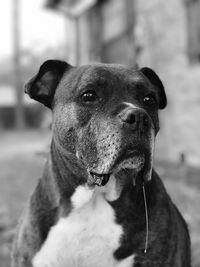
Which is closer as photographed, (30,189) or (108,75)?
(108,75)

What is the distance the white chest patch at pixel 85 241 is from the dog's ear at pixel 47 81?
703 mm

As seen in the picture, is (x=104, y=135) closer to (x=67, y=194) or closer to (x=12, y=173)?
(x=67, y=194)

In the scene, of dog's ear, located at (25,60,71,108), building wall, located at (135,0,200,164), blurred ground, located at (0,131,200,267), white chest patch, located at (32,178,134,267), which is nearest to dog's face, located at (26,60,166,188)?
dog's ear, located at (25,60,71,108)

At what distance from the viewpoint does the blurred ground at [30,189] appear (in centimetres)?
534

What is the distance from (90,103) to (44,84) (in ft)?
1.82

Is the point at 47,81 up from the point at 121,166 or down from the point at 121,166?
up

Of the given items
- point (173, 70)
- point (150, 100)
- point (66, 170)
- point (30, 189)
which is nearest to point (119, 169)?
point (66, 170)

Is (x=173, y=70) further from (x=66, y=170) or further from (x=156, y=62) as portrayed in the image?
(x=66, y=170)

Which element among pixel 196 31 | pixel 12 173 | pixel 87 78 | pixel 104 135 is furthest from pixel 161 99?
pixel 12 173

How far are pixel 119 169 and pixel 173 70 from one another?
724cm

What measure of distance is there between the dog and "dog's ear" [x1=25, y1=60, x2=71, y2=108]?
0.19m

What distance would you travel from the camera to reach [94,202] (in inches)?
126

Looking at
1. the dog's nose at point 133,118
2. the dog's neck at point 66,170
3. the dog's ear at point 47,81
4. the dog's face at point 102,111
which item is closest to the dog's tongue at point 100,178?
the dog's face at point 102,111

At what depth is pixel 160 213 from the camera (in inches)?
126
